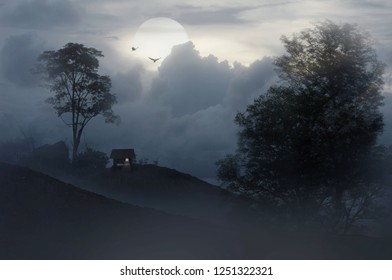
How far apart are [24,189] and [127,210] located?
5.83 metres

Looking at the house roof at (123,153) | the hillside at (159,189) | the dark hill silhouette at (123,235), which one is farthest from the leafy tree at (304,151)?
the house roof at (123,153)

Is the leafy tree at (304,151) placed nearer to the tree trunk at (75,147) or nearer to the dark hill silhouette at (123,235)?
the dark hill silhouette at (123,235)

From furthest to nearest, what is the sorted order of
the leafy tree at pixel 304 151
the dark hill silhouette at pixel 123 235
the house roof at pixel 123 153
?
the house roof at pixel 123 153, the leafy tree at pixel 304 151, the dark hill silhouette at pixel 123 235

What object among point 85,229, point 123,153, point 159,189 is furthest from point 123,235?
point 123,153

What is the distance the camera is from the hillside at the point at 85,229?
2411 cm

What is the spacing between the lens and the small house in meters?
48.5

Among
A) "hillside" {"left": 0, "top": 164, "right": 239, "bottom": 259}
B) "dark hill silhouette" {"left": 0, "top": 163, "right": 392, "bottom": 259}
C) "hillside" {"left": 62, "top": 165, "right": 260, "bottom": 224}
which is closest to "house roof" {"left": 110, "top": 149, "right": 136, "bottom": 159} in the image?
"hillside" {"left": 62, "top": 165, "right": 260, "bottom": 224}

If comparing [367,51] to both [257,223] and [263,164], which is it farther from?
[257,223]

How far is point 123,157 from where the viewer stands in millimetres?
48406

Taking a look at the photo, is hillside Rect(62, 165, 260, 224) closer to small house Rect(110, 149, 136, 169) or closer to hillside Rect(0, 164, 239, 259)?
small house Rect(110, 149, 136, 169)

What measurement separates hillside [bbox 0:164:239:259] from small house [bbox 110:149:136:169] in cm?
1614

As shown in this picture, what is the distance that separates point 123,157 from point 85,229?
2157cm

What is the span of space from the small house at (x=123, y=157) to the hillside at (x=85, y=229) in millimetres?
16138

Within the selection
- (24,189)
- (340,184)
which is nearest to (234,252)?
(340,184)
